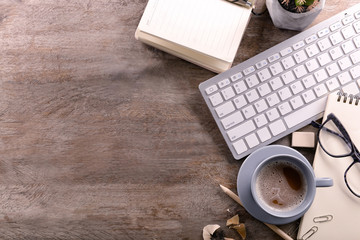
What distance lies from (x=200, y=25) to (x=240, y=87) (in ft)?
0.53

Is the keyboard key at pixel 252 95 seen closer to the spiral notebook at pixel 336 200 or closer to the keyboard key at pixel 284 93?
the keyboard key at pixel 284 93

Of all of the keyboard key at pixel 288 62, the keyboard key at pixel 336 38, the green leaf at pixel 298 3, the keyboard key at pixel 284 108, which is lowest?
the keyboard key at pixel 284 108

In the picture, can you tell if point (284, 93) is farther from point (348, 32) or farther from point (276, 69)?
point (348, 32)

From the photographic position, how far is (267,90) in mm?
977

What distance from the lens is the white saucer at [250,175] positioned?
95cm

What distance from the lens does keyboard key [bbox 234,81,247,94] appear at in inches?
38.6

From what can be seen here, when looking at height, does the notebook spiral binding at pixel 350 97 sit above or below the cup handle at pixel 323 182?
above

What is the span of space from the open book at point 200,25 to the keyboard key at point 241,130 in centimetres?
13

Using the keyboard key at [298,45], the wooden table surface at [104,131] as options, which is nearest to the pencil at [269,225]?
the wooden table surface at [104,131]

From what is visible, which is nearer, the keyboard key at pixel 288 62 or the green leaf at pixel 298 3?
the green leaf at pixel 298 3

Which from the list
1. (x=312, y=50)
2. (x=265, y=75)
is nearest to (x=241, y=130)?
(x=265, y=75)

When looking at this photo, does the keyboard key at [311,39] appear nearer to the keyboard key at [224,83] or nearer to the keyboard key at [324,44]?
the keyboard key at [324,44]

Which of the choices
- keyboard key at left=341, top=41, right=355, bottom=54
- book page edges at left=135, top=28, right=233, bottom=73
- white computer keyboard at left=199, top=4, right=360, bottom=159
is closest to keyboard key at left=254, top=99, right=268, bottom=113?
white computer keyboard at left=199, top=4, right=360, bottom=159

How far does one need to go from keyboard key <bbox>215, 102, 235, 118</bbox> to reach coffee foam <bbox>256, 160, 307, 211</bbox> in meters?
0.14
